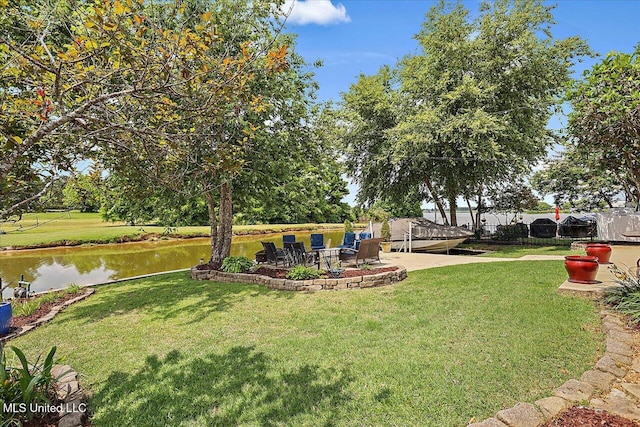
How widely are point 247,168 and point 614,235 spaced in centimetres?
1614

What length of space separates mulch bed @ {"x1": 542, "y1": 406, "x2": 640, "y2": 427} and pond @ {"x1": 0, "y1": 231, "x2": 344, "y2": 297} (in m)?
11.1

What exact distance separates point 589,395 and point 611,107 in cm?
404

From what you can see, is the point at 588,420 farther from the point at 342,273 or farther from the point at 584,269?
the point at 342,273

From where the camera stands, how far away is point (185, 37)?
3193mm

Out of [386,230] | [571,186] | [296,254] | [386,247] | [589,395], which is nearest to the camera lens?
[589,395]

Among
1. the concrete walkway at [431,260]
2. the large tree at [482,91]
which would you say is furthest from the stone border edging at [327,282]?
the large tree at [482,91]

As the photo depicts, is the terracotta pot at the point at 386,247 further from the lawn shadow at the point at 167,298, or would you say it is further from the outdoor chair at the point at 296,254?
the lawn shadow at the point at 167,298

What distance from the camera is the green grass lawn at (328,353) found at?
308 centimetres

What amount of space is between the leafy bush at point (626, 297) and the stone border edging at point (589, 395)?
3.87 ft

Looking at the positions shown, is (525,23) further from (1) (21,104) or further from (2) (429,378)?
(1) (21,104)

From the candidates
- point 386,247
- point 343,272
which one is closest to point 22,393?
point 343,272

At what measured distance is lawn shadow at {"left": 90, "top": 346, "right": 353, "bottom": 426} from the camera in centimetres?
299

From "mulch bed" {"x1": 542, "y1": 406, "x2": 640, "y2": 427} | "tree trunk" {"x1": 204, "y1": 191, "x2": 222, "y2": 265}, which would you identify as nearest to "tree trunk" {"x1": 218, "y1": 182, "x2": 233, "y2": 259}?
"tree trunk" {"x1": 204, "y1": 191, "x2": 222, "y2": 265}

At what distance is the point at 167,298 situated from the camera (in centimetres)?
733
